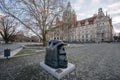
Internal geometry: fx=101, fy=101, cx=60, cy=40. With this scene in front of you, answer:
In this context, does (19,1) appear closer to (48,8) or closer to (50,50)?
(48,8)

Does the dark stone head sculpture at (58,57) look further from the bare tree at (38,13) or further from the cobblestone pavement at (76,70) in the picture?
the bare tree at (38,13)

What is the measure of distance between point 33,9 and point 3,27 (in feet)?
99.5

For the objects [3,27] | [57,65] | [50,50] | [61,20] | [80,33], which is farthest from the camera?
[80,33]

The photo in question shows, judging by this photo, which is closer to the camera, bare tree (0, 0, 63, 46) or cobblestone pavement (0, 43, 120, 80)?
cobblestone pavement (0, 43, 120, 80)

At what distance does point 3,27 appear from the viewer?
45.4m

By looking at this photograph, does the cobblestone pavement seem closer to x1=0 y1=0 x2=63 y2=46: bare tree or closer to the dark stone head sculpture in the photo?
the dark stone head sculpture

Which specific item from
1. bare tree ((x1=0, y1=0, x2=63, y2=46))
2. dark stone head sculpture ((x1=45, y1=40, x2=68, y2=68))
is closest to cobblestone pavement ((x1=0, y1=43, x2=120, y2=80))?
dark stone head sculpture ((x1=45, y1=40, x2=68, y2=68))

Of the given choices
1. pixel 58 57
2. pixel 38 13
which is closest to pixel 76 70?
pixel 58 57

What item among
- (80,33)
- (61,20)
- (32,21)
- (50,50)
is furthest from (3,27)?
(80,33)

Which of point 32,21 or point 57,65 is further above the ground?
point 32,21

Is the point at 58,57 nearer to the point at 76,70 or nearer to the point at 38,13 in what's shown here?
the point at 76,70

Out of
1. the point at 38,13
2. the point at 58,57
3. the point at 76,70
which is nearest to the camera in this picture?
the point at 58,57

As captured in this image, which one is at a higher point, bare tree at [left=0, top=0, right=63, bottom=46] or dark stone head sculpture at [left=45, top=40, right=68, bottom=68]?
bare tree at [left=0, top=0, right=63, bottom=46]

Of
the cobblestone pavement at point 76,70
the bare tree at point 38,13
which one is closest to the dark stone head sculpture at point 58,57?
the cobblestone pavement at point 76,70
